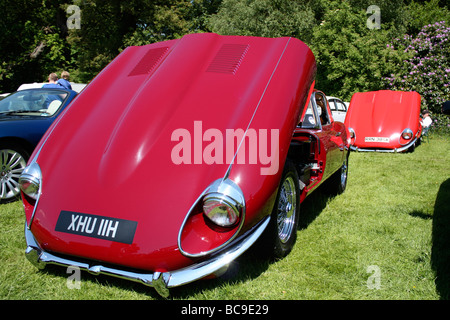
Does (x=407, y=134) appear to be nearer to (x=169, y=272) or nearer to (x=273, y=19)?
(x=169, y=272)

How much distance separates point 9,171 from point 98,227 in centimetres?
307

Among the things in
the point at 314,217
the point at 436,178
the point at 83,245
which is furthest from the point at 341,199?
the point at 83,245

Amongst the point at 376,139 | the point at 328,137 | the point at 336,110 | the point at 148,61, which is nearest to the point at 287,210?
the point at 328,137

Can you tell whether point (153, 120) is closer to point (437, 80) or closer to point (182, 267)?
point (182, 267)

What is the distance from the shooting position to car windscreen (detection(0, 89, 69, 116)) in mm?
5184

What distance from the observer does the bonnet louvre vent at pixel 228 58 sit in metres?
3.17

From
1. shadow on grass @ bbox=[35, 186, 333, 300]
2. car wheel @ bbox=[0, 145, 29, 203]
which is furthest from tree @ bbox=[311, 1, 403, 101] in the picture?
shadow on grass @ bbox=[35, 186, 333, 300]

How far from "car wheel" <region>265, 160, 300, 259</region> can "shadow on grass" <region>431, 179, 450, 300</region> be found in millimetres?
1128

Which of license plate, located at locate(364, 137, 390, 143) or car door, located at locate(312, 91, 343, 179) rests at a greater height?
car door, located at locate(312, 91, 343, 179)

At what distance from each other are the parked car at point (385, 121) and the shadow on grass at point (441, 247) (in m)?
4.55

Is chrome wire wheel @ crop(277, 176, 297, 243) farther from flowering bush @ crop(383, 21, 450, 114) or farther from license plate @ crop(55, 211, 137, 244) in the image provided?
flowering bush @ crop(383, 21, 450, 114)

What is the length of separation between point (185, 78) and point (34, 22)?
25.8m

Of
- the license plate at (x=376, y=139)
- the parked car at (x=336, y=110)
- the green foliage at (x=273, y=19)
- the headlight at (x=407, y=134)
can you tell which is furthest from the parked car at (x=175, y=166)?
the green foliage at (x=273, y=19)

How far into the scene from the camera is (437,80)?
538 inches
